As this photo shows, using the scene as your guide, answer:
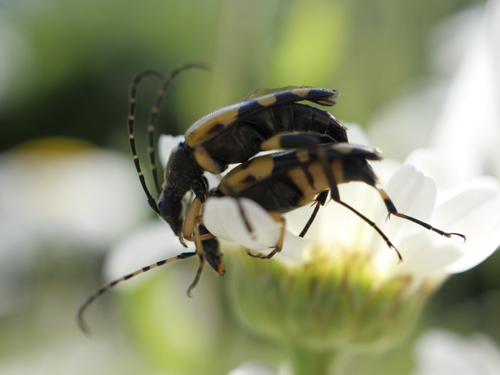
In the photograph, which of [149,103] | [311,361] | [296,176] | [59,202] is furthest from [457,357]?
[149,103]

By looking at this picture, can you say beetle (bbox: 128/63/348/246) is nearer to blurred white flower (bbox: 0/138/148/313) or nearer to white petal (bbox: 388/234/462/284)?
white petal (bbox: 388/234/462/284)

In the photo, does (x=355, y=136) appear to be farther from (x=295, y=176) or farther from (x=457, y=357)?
(x=457, y=357)

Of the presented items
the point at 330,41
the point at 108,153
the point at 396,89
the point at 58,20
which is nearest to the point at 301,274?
the point at 330,41

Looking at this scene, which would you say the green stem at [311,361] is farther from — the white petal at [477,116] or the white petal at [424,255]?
the white petal at [477,116]

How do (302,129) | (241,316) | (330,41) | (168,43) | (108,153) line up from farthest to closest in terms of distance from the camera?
1. (168,43)
2. (108,153)
3. (330,41)
4. (241,316)
5. (302,129)

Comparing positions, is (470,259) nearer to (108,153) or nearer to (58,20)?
(108,153)

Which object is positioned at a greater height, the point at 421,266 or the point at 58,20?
the point at 58,20

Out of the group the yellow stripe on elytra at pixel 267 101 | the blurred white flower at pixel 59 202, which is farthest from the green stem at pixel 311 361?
the blurred white flower at pixel 59 202
